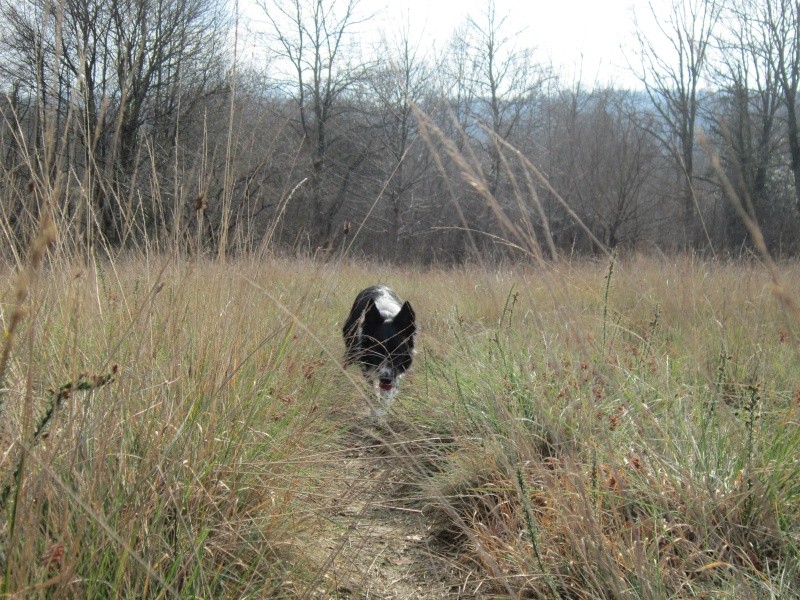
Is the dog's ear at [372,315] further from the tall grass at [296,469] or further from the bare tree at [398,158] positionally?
the bare tree at [398,158]

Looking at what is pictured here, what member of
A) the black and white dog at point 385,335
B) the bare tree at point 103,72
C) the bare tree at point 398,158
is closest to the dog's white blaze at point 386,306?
the black and white dog at point 385,335

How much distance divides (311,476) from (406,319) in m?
3.20

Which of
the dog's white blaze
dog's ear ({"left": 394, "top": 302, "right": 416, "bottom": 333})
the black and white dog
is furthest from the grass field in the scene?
the dog's white blaze

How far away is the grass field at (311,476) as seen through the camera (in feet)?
4.67

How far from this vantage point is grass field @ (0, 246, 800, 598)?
1.42 m

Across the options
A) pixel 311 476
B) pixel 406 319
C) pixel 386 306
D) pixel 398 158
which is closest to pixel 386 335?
pixel 406 319

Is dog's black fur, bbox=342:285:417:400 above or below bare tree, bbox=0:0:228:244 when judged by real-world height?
below

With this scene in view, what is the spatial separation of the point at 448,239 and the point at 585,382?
23.1 metres

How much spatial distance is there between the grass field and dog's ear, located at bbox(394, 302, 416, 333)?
1.86 meters

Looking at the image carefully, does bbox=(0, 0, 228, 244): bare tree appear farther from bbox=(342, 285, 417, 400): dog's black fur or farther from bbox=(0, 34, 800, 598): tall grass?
bbox=(342, 285, 417, 400): dog's black fur

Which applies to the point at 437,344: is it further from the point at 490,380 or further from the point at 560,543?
the point at 560,543

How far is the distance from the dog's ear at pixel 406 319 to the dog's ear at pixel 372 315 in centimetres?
18

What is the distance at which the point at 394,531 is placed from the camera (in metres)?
2.59

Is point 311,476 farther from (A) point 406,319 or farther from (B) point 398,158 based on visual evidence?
(B) point 398,158
